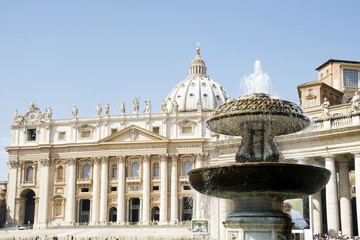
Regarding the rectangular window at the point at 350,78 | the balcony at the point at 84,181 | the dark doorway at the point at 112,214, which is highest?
the rectangular window at the point at 350,78

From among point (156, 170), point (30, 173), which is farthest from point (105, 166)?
point (30, 173)

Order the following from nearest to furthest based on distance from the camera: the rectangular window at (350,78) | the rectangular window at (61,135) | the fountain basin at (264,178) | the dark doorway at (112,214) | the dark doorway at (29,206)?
the fountain basin at (264,178)
the rectangular window at (350,78)
the dark doorway at (112,214)
the rectangular window at (61,135)
the dark doorway at (29,206)

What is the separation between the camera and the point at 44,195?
76.8 meters

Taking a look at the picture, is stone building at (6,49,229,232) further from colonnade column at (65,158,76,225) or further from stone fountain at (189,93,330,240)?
stone fountain at (189,93,330,240)

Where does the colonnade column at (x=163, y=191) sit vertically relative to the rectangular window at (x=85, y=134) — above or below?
below

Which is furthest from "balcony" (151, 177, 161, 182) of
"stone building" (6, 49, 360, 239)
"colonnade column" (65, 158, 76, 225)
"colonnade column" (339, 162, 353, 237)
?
"colonnade column" (339, 162, 353, 237)

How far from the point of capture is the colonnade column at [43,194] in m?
76.1

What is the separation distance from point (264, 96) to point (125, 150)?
62.5 meters

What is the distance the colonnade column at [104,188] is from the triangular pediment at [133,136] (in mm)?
3075

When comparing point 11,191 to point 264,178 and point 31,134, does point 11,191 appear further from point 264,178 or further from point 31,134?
point 264,178

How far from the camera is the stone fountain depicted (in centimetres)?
1189

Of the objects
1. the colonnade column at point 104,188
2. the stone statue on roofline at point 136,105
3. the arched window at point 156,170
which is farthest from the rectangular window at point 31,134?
the arched window at point 156,170

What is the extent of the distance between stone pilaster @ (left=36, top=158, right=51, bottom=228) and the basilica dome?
38065mm

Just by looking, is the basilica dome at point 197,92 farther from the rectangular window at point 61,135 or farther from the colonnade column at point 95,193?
the colonnade column at point 95,193
